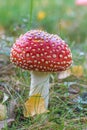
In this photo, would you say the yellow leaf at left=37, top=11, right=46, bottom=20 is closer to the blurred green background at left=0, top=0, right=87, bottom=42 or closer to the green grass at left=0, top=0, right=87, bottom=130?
the blurred green background at left=0, top=0, right=87, bottom=42

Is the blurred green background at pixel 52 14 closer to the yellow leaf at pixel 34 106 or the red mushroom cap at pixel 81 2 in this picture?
the red mushroom cap at pixel 81 2

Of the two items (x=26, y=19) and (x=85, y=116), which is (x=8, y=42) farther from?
(x=85, y=116)

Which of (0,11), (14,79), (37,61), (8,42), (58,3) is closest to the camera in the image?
(37,61)

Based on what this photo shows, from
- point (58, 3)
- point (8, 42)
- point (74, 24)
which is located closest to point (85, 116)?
point (8, 42)

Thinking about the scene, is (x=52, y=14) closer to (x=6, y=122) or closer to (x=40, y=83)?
(x=40, y=83)

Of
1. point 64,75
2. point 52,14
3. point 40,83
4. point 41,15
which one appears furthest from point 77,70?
point 52,14

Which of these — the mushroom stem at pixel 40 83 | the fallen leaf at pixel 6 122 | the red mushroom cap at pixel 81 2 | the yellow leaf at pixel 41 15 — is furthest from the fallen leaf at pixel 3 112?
the red mushroom cap at pixel 81 2

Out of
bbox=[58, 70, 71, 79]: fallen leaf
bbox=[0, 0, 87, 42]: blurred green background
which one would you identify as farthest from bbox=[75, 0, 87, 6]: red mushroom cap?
bbox=[58, 70, 71, 79]: fallen leaf
